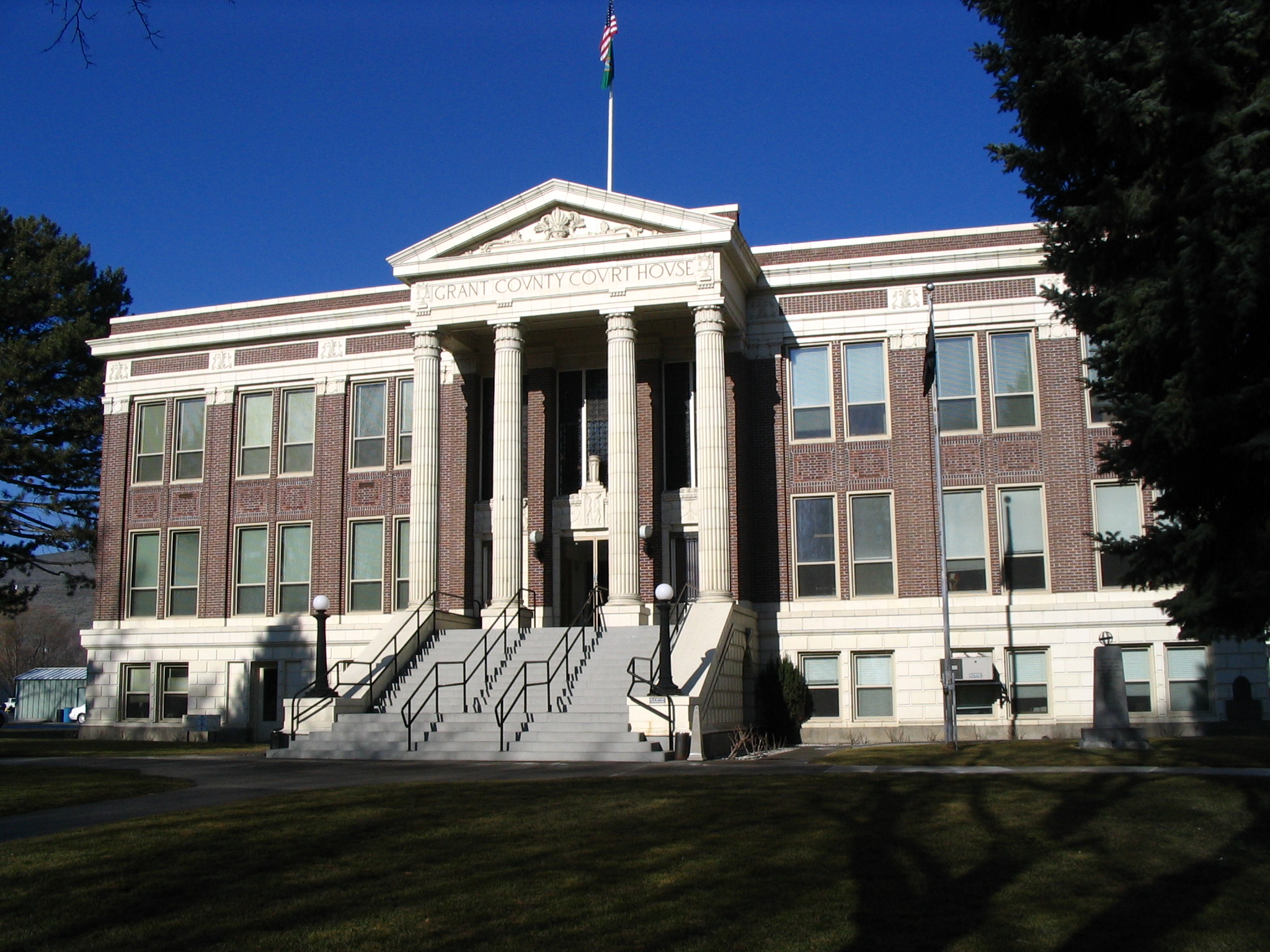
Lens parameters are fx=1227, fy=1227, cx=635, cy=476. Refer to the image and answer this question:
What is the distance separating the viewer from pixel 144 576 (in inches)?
1367

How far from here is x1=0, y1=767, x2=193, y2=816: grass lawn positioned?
14.3m

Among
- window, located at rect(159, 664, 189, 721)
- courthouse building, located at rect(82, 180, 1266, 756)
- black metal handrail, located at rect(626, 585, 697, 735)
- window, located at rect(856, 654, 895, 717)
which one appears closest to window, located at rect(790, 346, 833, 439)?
courthouse building, located at rect(82, 180, 1266, 756)

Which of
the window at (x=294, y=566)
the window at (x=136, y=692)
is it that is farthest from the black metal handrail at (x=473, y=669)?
the window at (x=136, y=692)

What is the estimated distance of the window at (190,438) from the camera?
114ft

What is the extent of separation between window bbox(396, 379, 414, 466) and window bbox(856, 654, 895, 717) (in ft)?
42.1

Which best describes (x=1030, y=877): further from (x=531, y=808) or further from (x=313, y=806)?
(x=313, y=806)

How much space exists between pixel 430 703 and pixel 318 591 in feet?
30.8

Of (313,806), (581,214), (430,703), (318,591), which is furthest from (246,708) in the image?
(313,806)

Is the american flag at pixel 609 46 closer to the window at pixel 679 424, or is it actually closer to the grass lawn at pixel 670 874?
the window at pixel 679 424

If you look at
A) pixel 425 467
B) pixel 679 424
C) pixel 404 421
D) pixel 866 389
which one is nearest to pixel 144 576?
pixel 404 421

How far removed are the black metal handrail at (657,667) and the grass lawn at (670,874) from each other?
766 centimetres

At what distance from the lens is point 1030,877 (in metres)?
9.45

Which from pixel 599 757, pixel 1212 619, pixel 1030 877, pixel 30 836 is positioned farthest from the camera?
pixel 599 757

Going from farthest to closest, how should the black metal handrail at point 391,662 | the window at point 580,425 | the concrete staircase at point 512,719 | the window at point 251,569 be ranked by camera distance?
the window at point 251,569 → the window at point 580,425 → the black metal handrail at point 391,662 → the concrete staircase at point 512,719
